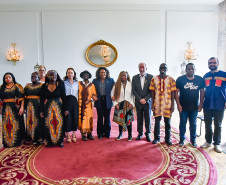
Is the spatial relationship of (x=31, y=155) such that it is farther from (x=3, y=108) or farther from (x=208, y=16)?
(x=208, y=16)

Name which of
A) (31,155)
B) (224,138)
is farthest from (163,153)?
(31,155)

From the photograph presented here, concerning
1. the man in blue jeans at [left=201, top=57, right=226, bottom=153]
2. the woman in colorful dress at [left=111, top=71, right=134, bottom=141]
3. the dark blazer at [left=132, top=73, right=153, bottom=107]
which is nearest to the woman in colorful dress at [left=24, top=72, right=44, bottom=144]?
the woman in colorful dress at [left=111, top=71, right=134, bottom=141]

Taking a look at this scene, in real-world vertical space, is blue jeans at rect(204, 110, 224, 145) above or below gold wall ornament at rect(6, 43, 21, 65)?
below

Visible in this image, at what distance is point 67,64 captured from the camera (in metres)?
7.35

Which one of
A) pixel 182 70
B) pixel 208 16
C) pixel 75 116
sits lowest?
pixel 75 116

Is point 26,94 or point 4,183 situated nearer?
point 4,183

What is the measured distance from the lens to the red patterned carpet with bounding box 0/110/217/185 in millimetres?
2504

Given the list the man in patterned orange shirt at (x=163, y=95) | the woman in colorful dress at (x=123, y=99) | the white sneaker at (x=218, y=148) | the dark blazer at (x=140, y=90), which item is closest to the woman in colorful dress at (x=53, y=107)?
the woman in colorful dress at (x=123, y=99)

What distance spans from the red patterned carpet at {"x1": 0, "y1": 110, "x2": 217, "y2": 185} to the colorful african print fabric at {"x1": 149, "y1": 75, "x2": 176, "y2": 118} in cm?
66

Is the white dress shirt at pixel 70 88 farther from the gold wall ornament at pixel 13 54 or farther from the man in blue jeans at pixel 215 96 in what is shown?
the gold wall ornament at pixel 13 54

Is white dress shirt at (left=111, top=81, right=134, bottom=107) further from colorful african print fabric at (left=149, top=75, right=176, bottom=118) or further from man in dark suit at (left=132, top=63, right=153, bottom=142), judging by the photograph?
colorful african print fabric at (left=149, top=75, right=176, bottom=118)

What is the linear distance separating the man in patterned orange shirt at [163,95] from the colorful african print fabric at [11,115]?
2.49 metres

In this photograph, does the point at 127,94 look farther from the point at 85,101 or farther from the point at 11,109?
the point at 11,109

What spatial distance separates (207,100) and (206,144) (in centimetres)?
82
